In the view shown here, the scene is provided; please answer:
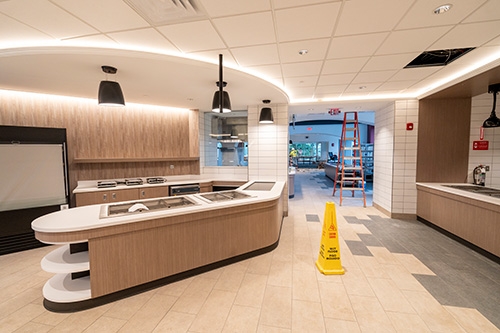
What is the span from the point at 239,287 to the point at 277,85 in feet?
11.1

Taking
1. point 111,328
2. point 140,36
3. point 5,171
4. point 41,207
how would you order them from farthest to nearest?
1. point 41,207
2. point 5,171
3. point 140,36
4. point 111,328

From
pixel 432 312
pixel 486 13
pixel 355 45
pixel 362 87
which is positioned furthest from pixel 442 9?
pixel 432 312

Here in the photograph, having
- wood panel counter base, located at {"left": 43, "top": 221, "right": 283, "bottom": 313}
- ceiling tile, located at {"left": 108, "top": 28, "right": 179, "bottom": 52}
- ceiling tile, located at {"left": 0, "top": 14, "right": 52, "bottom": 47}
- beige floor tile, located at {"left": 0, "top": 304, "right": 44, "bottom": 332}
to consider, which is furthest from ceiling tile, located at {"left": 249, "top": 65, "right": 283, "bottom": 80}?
beige floor tile, located at {"left": 0, "top": 304, "right": 44, "bottom": 332}

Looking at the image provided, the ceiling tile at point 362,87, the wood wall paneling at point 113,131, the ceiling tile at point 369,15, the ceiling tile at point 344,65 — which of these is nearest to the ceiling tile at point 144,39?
the ceiling tile at point 369,15

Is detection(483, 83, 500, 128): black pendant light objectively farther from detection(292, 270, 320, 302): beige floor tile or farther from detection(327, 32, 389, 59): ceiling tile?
detection(292, 270, 320, 302): beige floor tile

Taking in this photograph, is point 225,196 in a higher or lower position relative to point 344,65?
lower

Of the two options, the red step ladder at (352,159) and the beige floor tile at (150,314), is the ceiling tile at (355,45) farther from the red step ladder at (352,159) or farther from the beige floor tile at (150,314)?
the red step ladder at (352,159)

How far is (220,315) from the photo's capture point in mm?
2006

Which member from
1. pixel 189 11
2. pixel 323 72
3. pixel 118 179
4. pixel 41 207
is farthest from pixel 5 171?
pixel 323 72

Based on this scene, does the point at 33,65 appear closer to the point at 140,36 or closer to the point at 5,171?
the point at 140,36

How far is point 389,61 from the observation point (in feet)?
9.57

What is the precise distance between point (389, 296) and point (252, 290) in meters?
1.50

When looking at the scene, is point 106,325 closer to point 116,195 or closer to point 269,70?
point 116,195

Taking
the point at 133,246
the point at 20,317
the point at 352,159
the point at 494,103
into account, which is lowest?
the point at 20,317
